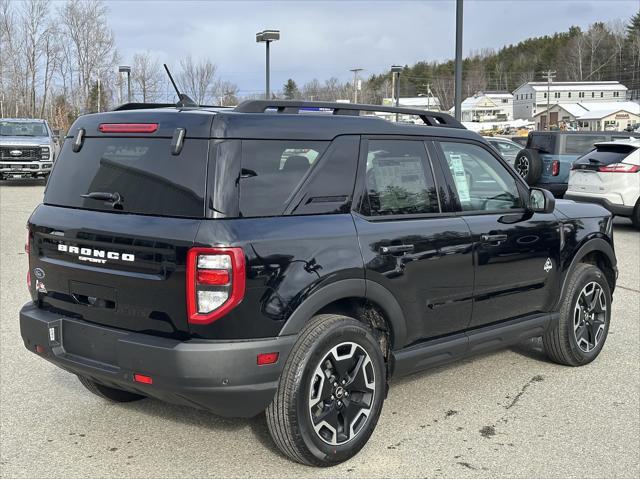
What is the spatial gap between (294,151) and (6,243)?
907 cm

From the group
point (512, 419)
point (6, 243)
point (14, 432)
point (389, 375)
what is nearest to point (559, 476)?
point (512, 419)

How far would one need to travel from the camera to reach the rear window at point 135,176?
133 inches

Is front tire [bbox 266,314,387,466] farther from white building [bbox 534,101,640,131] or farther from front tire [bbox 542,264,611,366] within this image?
white building [bbox 534,101,640,131]

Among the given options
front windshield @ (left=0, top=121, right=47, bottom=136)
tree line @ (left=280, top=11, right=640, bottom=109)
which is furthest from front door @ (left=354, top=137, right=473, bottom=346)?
tree line @ (left=280, top=11, right=640, bottom=109)

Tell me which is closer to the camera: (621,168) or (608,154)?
(621,168)

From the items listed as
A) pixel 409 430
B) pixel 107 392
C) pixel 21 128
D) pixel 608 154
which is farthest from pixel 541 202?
pixel 21 128

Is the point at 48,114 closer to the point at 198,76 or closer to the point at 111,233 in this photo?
the point at 198,76

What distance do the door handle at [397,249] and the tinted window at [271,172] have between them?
2.06 ft

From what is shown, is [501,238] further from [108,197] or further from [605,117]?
[605,117]

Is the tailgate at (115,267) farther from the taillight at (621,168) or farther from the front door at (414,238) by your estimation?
the taillight at (621,168)

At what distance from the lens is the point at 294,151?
12.0 ft

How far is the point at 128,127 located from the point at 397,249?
1.62 metres

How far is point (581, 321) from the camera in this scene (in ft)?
17.8

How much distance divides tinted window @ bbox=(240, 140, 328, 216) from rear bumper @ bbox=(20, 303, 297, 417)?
0.67 m
